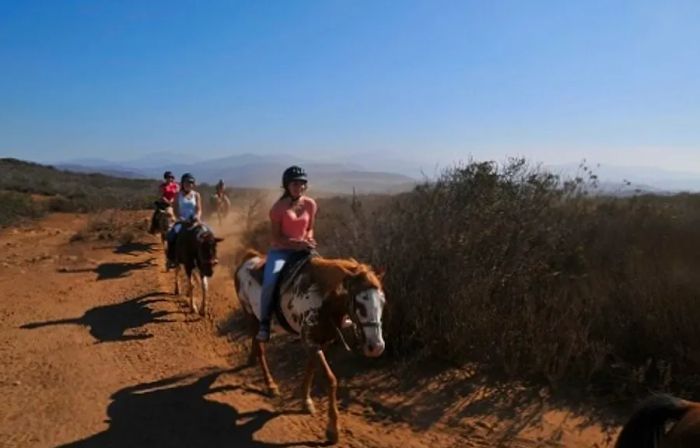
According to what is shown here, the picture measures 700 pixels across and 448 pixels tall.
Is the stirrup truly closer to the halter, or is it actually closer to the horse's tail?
the halter

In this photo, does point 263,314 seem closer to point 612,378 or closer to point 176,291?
point 612,378

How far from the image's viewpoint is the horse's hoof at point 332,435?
574 cm

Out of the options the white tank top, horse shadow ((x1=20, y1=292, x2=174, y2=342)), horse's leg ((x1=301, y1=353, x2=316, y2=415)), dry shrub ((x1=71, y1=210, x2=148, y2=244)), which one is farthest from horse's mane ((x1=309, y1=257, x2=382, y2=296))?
dry shrub ((x1=71, y1=210, x2=148, y2=244))

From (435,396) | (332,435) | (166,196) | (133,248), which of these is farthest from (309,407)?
(133,248)

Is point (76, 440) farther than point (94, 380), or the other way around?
point (94, 380)

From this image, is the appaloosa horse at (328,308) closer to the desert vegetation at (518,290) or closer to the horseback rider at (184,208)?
the desert vegetation at (518,290)

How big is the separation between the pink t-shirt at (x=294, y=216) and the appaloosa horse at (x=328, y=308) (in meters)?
0.50

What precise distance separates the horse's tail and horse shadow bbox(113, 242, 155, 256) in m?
16.2

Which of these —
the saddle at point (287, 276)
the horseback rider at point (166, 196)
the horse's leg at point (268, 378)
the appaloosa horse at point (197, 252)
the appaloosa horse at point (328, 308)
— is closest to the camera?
the appaloosa horse at point (328, 308)

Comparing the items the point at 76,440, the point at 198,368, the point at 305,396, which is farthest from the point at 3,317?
the point at 305,396

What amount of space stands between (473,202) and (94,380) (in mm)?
6292

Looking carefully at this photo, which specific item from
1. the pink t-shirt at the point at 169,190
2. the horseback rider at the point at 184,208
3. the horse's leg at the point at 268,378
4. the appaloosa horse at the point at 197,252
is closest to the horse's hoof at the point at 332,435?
the horse's leg at the point at 268,378

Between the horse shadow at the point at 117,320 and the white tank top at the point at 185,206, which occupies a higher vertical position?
the white tank top at the point at 185,206

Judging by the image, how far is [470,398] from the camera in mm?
6809
